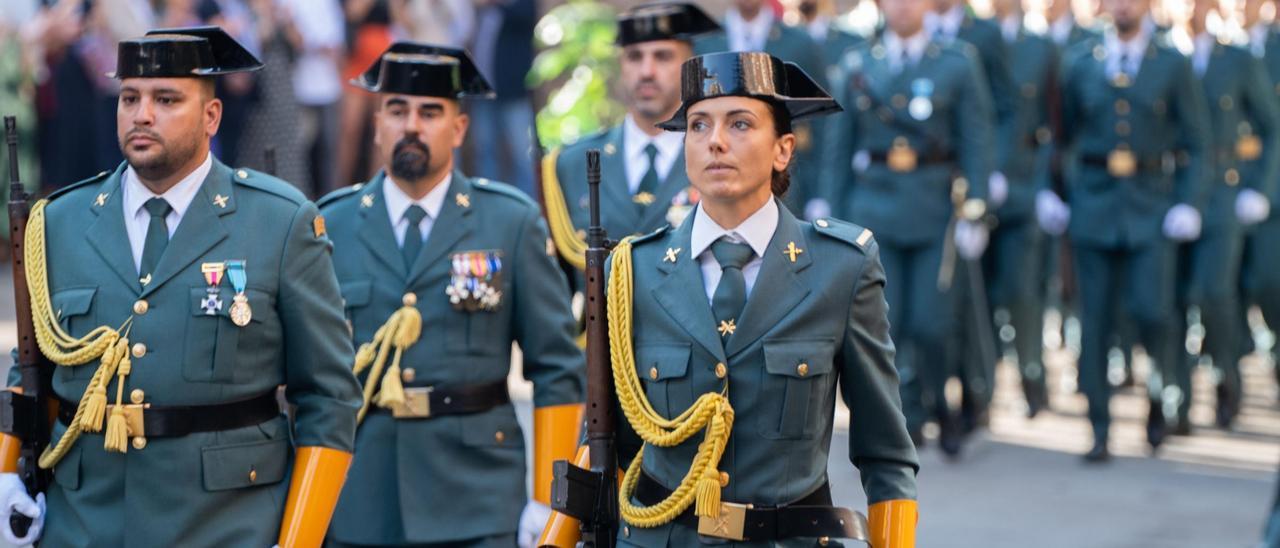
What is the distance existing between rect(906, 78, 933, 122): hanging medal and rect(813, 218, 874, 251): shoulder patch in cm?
542

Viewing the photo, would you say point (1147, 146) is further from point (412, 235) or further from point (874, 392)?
point (874, 392)

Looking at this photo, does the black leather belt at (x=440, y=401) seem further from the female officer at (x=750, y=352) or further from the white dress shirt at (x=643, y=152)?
the female officer at (x=750, y=352)

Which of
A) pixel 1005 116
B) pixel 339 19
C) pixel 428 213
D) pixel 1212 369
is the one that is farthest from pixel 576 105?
pixel 428 213

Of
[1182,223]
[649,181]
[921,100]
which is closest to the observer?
[649,181]

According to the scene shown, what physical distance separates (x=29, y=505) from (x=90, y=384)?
345 millimetres

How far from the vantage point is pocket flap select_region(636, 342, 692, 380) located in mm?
4328

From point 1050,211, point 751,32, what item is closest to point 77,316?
point 751,32

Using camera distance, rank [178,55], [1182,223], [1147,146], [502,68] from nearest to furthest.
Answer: [178,55] < [1182,223] < [1147,146] < [502,68]

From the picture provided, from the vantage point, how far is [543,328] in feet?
19.6

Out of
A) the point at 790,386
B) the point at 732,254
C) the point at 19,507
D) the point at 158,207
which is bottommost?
the point at 19,507

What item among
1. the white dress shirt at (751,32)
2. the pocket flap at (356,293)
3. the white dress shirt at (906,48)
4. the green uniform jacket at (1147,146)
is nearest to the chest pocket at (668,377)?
the pocket flap at (356,293)

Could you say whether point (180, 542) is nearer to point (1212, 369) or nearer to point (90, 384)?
point (90, 384)

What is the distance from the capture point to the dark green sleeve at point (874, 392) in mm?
4348

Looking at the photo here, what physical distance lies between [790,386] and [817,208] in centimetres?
635
